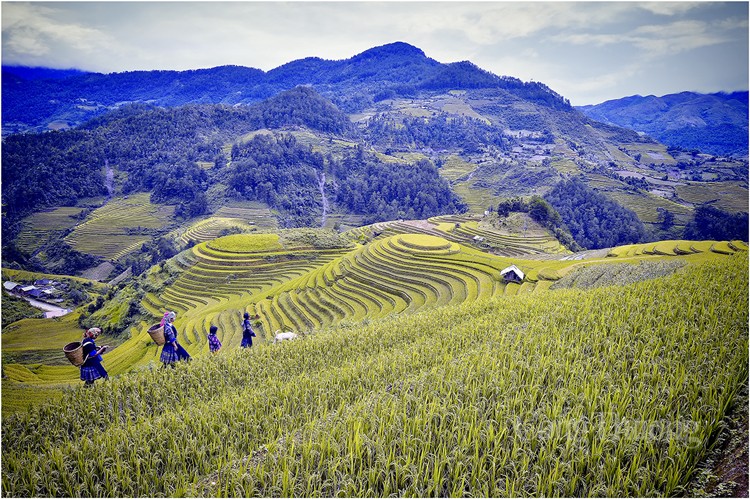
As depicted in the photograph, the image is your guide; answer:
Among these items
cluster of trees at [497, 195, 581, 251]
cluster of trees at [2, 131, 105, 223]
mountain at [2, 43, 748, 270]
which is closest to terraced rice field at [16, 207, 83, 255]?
mountain at [2, 43, 748, 270]

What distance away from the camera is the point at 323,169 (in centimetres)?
11356

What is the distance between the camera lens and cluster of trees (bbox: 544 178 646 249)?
69.9 m

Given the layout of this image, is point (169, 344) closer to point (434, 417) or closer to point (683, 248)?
point (434, 417)

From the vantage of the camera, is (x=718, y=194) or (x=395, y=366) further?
(x=718, y=194)

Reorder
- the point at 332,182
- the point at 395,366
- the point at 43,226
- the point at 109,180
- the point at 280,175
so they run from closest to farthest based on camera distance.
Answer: the point at 395,366 < the point at 43,226 < the point at 280,175 < the point at 109,180 < the point at 332,182

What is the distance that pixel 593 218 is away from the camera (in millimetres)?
75312

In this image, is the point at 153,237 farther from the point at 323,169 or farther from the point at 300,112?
the point at 300,112

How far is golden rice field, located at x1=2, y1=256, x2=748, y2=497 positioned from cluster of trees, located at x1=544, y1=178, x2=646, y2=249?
7249 cm

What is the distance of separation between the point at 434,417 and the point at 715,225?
267 feet

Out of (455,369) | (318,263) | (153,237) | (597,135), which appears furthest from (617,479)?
(597,135)

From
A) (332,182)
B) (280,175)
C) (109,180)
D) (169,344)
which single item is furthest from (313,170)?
(169,344)

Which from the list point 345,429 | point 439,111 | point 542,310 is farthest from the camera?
point 439,111

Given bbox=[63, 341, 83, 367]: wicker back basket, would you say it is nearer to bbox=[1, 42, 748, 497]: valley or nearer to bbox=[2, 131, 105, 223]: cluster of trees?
bbox=[1, 42, 748, 497]: valley

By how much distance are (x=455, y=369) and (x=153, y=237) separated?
280 ft
